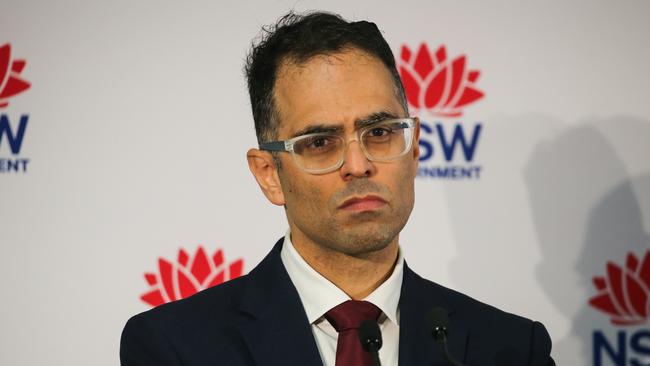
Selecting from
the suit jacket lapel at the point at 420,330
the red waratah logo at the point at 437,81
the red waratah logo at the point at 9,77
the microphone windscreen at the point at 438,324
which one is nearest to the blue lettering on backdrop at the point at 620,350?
the red waratah logo at the point at 437,81

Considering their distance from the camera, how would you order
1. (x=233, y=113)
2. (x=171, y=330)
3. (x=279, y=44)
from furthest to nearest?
(x=233, y=113) → (x=279, y=44) → (x=171, y=330)

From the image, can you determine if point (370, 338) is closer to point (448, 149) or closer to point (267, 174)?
point (267, 174)

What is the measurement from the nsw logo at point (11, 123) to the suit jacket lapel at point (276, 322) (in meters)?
1.26

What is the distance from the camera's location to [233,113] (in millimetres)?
2951

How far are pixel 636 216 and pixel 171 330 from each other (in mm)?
1877

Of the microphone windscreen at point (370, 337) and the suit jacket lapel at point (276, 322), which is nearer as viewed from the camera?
the microphone windscreen at point (370, 337)

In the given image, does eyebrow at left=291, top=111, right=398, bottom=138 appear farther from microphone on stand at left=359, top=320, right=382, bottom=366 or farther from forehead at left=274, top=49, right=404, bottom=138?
microphone on stand at left=359, top=320, right=382, bottom=366

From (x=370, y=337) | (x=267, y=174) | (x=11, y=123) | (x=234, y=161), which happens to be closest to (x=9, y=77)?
(x=11, y=123)

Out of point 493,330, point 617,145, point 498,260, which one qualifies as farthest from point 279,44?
point 617,145

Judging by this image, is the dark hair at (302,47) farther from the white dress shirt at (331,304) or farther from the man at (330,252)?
the white dress shirt at (331,304)

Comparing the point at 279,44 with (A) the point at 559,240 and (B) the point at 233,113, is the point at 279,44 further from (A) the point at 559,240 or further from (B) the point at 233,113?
(A) the point at 559,240

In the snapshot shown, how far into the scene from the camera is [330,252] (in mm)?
1958

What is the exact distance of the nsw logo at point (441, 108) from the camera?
297 cm

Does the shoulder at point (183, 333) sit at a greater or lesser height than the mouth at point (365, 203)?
lesser
